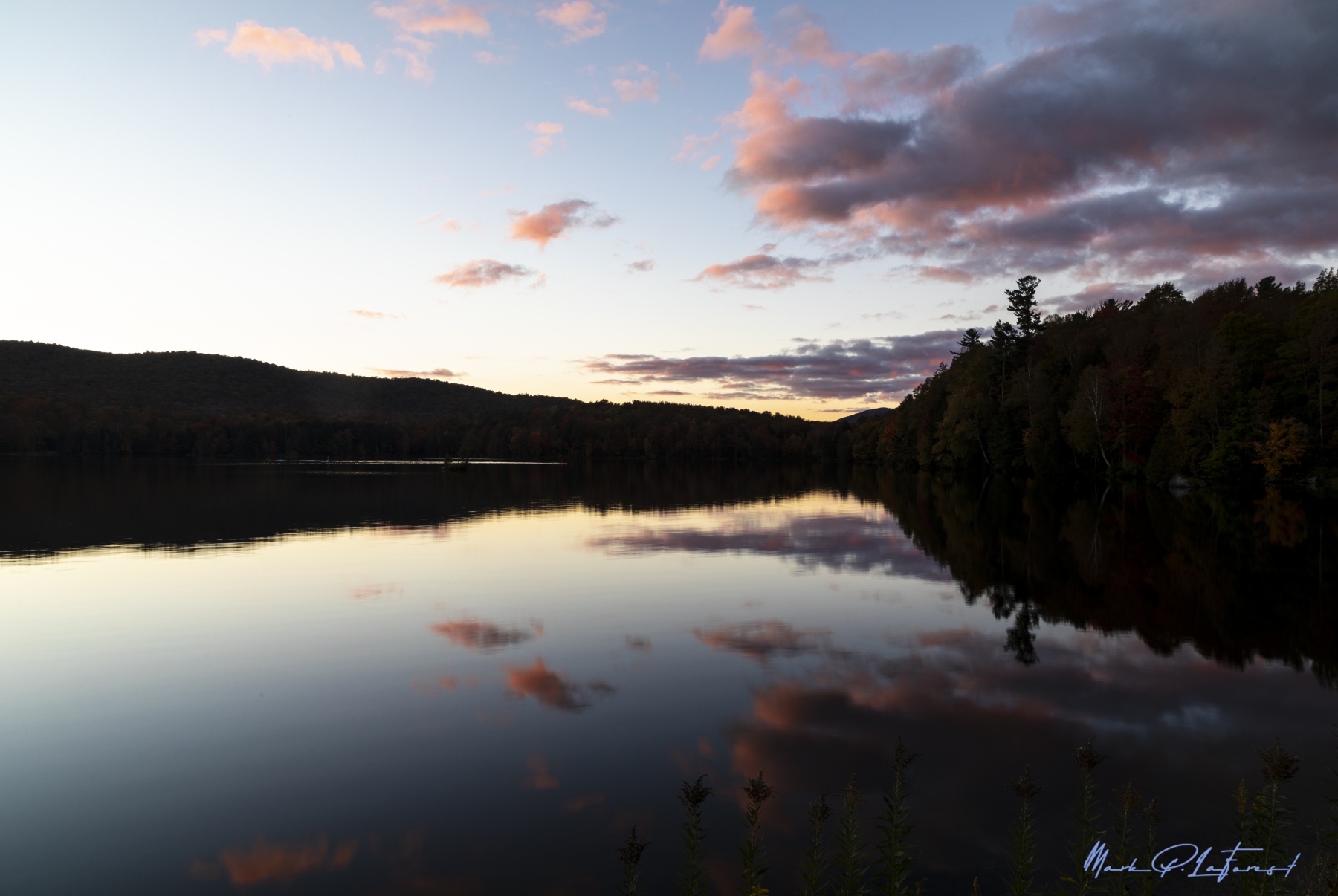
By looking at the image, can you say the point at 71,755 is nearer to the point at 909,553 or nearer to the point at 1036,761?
the point at 1036,761

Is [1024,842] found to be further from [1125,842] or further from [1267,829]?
[1267,829]

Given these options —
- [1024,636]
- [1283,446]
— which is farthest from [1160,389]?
[1024,636]

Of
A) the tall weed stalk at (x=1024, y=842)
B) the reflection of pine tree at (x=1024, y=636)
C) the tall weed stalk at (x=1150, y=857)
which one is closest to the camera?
the tall weed stalk at (x=1024, y=842)

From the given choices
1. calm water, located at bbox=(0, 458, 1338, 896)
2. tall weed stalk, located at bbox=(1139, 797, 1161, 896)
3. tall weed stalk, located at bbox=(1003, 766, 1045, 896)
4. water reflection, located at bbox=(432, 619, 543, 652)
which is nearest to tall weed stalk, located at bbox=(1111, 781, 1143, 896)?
tall weed stalk, located at bbox=(1139, 797, 1161, 896)

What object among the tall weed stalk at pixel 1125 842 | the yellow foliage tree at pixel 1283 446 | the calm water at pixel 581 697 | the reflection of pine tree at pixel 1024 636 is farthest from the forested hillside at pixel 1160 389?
the tall weed stalk at pixel 1125 842

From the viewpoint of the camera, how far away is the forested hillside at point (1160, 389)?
58.0 meters

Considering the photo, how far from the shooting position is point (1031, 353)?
92.2 m

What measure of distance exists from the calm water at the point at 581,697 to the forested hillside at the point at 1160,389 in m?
40.0

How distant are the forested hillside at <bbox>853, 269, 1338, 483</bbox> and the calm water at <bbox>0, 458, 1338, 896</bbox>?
131ft

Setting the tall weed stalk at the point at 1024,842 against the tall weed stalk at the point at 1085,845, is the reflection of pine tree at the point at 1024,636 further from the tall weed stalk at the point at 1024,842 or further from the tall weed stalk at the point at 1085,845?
the tall weed stalk at the point at 1024,842

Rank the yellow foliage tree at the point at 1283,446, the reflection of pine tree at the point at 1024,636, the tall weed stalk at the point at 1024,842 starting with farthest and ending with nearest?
1. the yellow foliage tree at the point at 1283,446
2. the reflection of pine tree at the point at 1024,636
3. the tall weed stalk at the point at 1024,842

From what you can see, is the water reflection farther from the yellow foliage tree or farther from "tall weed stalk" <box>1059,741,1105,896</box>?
the yellow foliage tree

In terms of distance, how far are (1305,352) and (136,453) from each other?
202 meters

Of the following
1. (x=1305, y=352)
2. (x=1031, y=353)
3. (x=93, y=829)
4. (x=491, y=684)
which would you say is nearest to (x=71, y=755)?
(x=93, y=829)
